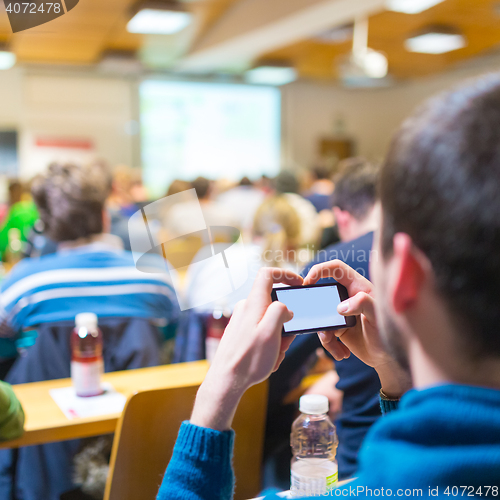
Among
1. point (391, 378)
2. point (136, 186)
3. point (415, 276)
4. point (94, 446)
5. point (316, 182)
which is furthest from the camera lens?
point (316, 182)

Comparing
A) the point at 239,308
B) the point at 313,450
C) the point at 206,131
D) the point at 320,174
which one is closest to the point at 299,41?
the point at 320,174

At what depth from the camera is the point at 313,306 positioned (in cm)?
66

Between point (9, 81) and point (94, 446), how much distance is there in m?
7.16

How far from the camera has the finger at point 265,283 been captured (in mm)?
598

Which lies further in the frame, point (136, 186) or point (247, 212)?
point (136, 186)

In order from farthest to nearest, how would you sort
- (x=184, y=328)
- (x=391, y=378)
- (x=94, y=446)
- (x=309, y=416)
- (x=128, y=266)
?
1. (x=184, y=328)
2. (x=128, y=266)
3. (x=94, y=446)
4. (x=309, y=416)
5. (x=391, y=378)

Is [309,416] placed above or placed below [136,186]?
above

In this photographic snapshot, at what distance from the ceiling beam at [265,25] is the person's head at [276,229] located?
2.56m

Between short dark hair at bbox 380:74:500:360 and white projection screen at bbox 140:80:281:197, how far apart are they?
7.67 metres

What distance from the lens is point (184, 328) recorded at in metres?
2.05

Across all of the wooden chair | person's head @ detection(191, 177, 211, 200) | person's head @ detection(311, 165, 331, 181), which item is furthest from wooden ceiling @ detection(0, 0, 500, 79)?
the wooden chair

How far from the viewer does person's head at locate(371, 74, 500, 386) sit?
0.42 m

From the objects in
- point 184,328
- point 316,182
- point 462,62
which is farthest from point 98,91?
point 184,328

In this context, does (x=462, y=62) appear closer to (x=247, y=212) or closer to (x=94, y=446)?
(x=247, y=212)
